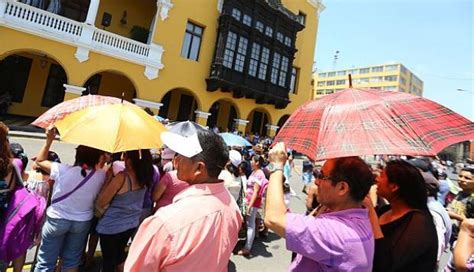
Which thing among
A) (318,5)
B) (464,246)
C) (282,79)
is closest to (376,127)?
(464,246)

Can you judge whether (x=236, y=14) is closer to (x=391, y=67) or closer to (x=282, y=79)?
(x=282, y=79)

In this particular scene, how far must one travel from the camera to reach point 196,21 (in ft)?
51.8

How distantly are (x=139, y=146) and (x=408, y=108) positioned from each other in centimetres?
205

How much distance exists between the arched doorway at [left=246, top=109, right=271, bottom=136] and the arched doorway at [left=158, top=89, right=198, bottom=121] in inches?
222

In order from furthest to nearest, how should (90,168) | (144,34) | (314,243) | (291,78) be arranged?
(291,78)
(144,34)
(90,168)
(314,243)

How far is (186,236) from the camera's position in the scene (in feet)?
4.51

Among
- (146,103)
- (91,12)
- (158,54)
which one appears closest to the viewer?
(91,12)

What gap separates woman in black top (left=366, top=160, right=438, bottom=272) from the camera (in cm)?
167

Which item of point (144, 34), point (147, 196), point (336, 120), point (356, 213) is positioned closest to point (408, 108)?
point (336, 120)

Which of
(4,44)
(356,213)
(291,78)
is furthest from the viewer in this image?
(291,78)

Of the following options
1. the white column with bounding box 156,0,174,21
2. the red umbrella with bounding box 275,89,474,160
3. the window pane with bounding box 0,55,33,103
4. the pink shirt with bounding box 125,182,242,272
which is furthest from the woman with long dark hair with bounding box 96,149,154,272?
the window pane with bounding box 0,55,33,103

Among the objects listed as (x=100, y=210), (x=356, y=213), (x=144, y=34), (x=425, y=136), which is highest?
(x=144, y=34)

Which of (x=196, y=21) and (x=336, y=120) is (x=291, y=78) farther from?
(x=336, y=120)

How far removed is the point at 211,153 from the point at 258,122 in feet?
70.2
